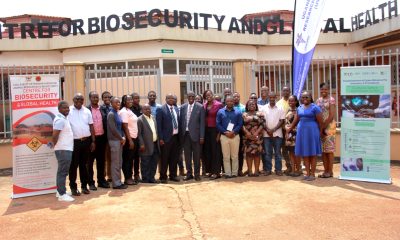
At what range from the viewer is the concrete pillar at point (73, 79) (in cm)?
978

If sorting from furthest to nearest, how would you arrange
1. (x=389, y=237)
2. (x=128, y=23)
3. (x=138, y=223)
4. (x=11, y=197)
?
(x=128, y=23) → (x=11, y=197) → (x=138, y=223) → (x=389, y=237)

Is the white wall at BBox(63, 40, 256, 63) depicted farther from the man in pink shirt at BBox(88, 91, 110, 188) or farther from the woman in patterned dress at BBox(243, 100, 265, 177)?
the man in pink shirt at BBox(88, 91, 110, 188)

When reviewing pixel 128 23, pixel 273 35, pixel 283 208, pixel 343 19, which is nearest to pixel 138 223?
pixel 283 208

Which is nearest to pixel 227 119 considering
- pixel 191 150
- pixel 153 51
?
pixel 191 150

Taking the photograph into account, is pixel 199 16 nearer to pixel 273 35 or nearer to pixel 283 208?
pixel 273 35

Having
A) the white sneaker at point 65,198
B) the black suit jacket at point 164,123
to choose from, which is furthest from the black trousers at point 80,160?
the black suit jacket at point 164,123

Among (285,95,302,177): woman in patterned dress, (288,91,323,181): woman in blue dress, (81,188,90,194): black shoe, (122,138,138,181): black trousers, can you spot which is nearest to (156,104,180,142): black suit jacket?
(122,138,138,181): black trousers

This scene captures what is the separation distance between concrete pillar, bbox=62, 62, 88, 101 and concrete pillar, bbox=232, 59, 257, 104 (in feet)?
12.3

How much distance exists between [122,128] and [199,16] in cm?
977

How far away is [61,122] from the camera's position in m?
6.13

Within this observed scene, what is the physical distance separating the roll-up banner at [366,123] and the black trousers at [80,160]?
4304 mm

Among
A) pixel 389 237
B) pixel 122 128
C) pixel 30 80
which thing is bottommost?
pixel 389 237

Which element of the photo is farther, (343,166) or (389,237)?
(343,166)

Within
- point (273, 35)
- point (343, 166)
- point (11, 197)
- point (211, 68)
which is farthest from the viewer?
point (273, 35)
